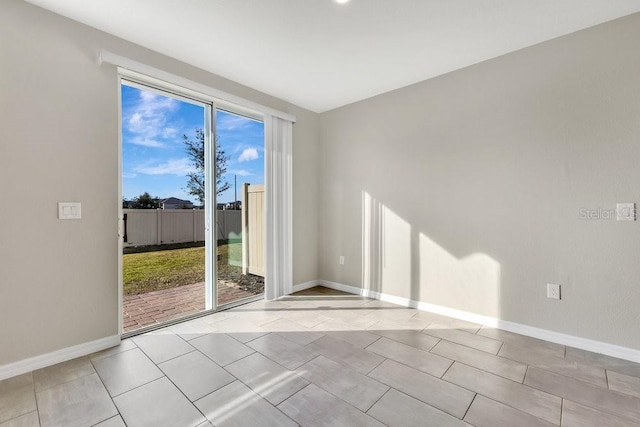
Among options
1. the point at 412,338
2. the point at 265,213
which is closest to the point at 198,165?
the point at 265,213

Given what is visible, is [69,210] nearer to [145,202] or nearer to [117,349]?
[145,202]

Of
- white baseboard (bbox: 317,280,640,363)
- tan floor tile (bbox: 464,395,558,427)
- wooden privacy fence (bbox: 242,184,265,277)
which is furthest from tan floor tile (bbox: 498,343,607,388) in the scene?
wooden privacy fence (bbox: 242,184,265,277)

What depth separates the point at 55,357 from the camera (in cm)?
218

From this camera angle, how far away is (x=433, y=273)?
324 centimetres

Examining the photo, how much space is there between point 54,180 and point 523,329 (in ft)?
13.4

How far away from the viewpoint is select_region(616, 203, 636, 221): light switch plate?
7.20 ft

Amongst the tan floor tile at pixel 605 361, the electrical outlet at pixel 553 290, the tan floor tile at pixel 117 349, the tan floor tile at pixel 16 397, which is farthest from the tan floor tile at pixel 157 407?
the electrical outlet at pixel 553 290

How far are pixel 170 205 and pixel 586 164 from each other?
149 inches

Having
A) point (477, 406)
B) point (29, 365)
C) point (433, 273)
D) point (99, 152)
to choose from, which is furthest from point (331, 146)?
point (29, 365)

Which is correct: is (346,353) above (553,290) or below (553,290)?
below

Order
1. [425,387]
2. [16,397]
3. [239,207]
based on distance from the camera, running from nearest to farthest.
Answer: [16,397], [425,387], [239,207]

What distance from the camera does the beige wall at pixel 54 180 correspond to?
2.03 m

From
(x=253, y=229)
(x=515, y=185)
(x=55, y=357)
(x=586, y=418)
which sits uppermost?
(x=515, y=185)

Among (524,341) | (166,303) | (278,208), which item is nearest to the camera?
(524,341)
